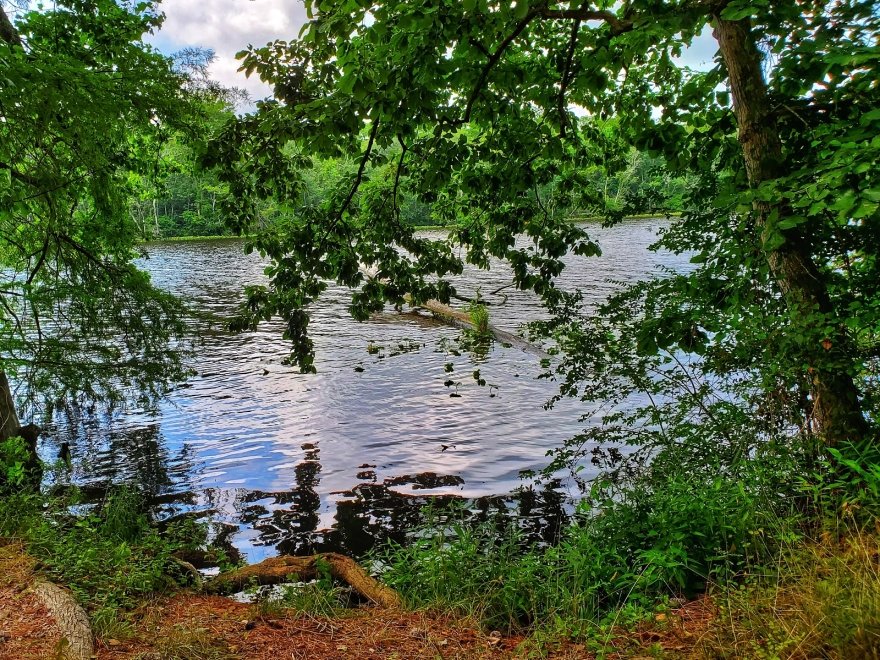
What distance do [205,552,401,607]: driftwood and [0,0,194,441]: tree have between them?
349 cm

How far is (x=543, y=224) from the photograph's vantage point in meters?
5.87

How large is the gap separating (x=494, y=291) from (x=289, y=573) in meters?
3.69

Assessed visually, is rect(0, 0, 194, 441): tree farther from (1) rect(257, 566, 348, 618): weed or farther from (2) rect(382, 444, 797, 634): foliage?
(2) rect(382, 444, 797, 634): foliage

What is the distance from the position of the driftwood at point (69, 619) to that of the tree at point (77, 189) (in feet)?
9.89

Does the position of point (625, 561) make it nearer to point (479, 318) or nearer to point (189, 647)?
point (189, 647)

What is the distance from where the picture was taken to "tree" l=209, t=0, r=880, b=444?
3291 mm

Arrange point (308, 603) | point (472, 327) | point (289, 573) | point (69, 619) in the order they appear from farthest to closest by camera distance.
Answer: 1. point (472, 327)
2. point (289, 573)
3. point (308, 603)
4. point (69, 619)

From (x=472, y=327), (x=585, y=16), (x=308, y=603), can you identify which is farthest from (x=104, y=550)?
(x=472, y=327)

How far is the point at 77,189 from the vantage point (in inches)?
281

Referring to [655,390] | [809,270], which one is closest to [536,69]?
[809,270]

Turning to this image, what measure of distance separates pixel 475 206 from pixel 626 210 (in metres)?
1.80

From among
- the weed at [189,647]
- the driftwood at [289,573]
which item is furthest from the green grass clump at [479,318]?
the weed at [189,647]

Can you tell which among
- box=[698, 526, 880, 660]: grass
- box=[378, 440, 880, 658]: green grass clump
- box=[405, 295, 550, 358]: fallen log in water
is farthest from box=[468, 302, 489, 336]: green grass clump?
box=[698, 526, 880, 660]: grass

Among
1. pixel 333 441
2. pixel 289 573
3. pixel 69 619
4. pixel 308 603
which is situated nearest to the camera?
pixel 69 619
